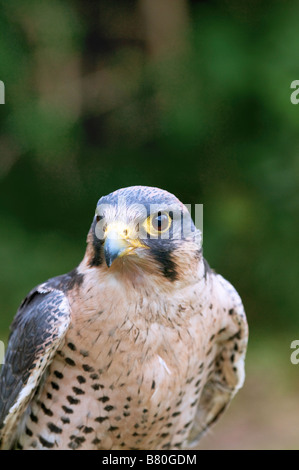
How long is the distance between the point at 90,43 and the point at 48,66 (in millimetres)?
523

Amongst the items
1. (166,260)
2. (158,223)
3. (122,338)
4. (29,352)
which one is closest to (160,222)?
(158,223)

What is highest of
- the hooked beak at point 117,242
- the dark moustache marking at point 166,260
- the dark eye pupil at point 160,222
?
the dark eye pupil at point 160,222

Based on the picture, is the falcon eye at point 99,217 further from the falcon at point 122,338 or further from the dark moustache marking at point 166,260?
the dark moustache marking at point 166,260

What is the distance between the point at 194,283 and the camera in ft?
10.3

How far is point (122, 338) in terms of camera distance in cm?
309

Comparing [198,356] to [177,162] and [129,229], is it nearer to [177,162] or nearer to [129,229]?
[129,229]

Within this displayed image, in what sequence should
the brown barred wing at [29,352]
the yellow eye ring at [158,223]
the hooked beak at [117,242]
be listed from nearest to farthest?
1. the hooked beak at [117,242]
2. the yellow eye ring at [158,223]
3. the brown barred wing at [29,352]

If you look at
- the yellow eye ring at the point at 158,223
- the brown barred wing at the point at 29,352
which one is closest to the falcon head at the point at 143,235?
the yellow eye ring at the point at 158,223

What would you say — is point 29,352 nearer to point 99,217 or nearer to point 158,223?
point 99,217

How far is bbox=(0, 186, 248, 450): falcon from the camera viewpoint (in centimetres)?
294

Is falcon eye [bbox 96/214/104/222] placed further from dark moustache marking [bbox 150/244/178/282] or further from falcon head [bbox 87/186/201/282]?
dark moustache marking [bbox 150/244/178/282]

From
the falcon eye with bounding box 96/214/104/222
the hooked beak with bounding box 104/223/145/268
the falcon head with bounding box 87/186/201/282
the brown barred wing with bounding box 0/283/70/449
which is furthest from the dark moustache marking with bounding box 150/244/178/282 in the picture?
the brown barred wing with bounding box 0/283/70/449

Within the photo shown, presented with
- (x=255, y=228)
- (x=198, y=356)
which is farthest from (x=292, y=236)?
(x=198, y=356)

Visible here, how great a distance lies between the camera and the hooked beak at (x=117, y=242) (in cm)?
271
